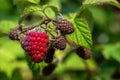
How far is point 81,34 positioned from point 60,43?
239 mm

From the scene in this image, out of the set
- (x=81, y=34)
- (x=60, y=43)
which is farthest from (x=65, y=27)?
(x=81, y=34)

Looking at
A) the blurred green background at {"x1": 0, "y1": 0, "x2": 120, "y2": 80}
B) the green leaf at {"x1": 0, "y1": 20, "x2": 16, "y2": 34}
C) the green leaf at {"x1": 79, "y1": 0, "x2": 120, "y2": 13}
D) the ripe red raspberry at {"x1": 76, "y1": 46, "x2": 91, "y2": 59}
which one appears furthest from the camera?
the blurred green background at {"x1": 0, "y1": 0, "x2": 120, "y2": 80}

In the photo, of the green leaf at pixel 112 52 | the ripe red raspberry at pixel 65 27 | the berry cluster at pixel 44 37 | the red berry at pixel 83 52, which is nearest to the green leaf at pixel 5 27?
the berry cluster at pixel 44 37

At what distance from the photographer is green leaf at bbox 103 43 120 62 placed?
374 cm

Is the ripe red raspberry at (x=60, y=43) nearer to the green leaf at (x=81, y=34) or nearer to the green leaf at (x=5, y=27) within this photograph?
the green leaf at (x=81, y=34)

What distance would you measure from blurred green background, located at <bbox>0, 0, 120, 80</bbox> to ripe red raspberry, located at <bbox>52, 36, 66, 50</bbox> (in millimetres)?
444

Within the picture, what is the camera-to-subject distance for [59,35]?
94.2 inches

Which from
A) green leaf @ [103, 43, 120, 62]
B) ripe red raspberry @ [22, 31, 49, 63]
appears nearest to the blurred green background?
green leaf @ [103, 43, 120, 62]

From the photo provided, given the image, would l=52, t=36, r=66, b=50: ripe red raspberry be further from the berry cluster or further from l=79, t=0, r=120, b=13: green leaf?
l=79, t=0, r=120, b=13: green leaf

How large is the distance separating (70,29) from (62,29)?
0.04m

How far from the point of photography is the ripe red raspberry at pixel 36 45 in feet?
7.54

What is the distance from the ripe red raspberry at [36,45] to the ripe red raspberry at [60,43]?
50mm

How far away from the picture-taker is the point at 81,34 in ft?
8.32

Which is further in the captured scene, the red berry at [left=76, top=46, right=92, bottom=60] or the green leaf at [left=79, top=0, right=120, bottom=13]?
the red berry at [left=76, top=46, right=92, bottom=60]
